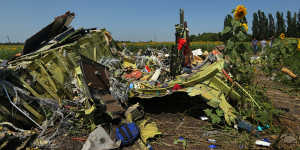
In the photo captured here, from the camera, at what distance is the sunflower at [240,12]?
3.88 metres

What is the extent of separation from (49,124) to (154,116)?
7.20ft

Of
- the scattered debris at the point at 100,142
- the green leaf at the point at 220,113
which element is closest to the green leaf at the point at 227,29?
the green leaf at the point at 220,113

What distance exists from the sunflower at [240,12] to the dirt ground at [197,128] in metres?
1.93

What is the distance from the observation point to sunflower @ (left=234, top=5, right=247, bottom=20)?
3.88 meters

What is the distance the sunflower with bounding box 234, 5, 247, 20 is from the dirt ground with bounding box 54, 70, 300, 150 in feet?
6.34

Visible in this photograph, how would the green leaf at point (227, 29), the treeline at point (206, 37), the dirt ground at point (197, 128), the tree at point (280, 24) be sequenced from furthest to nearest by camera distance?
the treeline at point (206, 37) < the tree at point (280, 24) < the green leaf at point (227, 29) < the dirt ground at point (197, 128)

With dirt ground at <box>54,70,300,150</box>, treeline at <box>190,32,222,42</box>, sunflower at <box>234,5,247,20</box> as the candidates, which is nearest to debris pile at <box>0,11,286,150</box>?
dirt ground at <box>54,70,300,150</box>

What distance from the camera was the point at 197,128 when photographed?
12.0 ft

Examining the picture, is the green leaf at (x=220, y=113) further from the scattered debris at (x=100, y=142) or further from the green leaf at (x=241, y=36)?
the scattered debris at (x=100, y=142)

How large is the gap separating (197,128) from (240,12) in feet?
8.45

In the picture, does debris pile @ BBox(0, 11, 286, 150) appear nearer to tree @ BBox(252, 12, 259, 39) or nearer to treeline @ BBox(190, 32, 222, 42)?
treeline @ BBox(190, 32, 222, 42)

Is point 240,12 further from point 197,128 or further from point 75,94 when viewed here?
point 75,94

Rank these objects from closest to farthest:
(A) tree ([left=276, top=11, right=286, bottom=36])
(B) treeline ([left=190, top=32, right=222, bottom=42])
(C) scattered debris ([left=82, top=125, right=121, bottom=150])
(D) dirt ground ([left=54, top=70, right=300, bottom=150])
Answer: (C) scattered debris ([left=82, top=125, right=121, bottom=150])
(D) dirt ground ([left=54, top=70, right=300, bottom=150])
(A) tree ([left=276, top=11, right=286, bottom=36])
(B) treeline ([left=190, top=32, right=222, bottom=42])

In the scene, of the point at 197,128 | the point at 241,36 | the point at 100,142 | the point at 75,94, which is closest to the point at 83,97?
the point at 75,94
